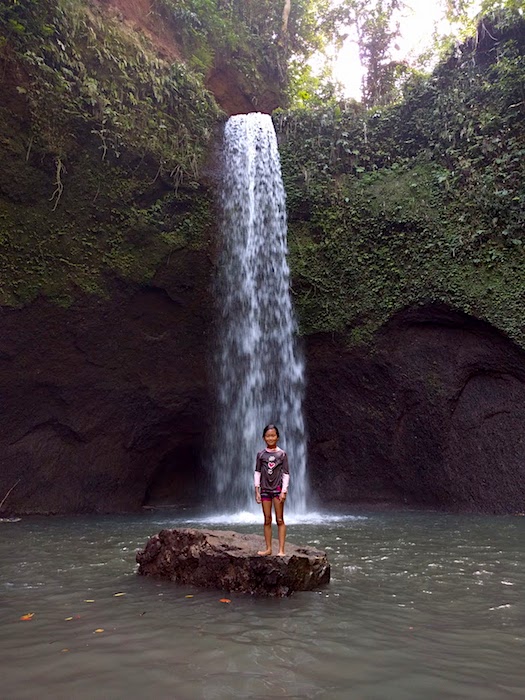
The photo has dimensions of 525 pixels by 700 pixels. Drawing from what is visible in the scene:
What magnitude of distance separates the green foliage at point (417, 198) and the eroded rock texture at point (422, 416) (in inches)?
20.2

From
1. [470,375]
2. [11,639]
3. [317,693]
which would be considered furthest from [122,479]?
[317,693]

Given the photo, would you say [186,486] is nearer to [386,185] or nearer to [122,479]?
[122,479]

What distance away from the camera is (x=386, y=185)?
12.7 meters

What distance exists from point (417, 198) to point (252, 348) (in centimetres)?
478

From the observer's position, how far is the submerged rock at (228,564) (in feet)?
13.4

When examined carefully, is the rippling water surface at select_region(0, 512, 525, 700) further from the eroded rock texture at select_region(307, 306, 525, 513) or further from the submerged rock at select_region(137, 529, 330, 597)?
the eroded rock texture at select_region(307, 306, 525, 513)

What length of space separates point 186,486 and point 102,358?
4.10 metres

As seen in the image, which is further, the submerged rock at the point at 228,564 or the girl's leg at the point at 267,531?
the girl's leg at the point at 267,531

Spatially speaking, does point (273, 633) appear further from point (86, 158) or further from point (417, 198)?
point (417, 198)

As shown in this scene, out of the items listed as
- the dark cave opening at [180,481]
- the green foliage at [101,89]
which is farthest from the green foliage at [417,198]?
the dark cave opening at [180,481]

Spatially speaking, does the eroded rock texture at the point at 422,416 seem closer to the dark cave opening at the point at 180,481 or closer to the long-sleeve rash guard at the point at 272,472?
the dark cave opening at the point at 180,481

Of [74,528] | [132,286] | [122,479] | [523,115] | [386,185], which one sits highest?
[523,115]

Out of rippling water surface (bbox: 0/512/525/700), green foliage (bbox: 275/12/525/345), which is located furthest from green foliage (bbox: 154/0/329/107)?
rippling water surface (bbox: 0/512/525/700)

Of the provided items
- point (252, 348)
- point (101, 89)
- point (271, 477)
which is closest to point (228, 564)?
point (271, 477)
